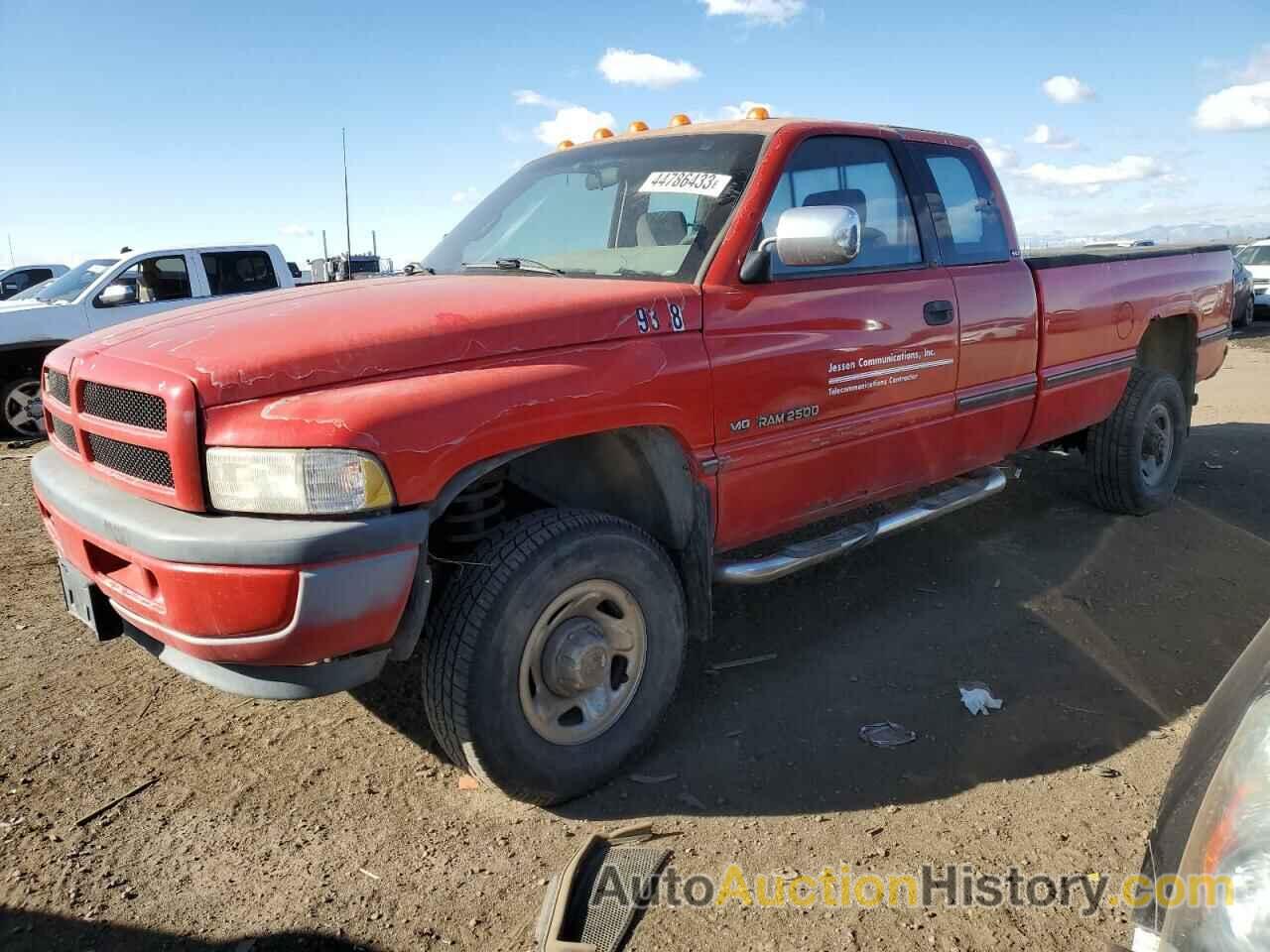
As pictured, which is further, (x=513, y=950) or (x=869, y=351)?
(x=869, y=351)

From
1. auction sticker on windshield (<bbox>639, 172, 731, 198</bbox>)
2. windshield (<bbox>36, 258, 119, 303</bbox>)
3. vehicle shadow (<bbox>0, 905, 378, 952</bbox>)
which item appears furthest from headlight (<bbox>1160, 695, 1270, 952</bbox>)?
windshield (<bbox>36, 258, 119, 303</bbox>)

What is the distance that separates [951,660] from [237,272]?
30.1 ft

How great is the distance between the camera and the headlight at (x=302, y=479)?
217 centimetres

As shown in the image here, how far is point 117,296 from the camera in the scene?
29.4 ft

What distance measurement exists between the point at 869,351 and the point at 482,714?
196 centimetres

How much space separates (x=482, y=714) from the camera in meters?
2.50

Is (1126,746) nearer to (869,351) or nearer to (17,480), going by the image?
(869,351)

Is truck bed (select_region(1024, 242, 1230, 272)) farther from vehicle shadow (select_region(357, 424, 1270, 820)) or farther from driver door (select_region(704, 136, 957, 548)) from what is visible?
vehicle shadow (select_region(357, 424, 1270, 820))

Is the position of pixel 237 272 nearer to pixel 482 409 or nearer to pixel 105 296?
pixel 105 296

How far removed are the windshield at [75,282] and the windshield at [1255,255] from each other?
19921 mm

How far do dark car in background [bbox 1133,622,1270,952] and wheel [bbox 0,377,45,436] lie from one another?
1024 centimetres

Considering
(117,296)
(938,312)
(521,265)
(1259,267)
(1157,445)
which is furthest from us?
(1259,267)

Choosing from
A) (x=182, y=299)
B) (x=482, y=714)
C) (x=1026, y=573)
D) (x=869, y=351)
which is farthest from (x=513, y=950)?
(x=182, y=299)

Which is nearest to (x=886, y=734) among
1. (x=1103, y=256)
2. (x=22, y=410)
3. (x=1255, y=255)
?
(x=1103, y=256)
